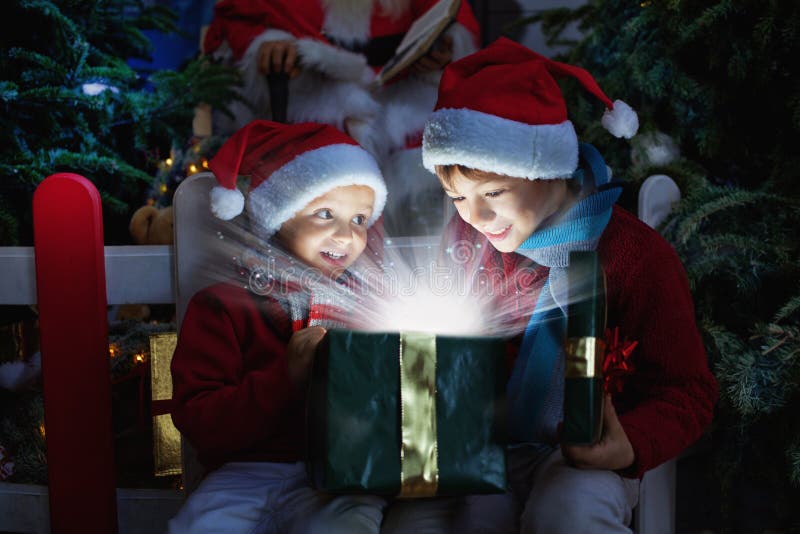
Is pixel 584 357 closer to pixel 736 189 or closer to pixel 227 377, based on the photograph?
pixel 227 377

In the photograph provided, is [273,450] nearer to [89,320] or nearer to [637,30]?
[89,320]

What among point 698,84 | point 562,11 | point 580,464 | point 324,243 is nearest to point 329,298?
point 324,243

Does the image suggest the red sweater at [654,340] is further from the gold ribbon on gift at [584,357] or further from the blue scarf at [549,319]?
the gold ribbon on gift at [584,357]

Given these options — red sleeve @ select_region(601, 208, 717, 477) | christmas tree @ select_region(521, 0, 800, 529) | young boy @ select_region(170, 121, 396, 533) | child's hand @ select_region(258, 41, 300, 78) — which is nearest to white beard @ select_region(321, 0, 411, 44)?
child's hand @ select_region(258, 41, 300, 78)

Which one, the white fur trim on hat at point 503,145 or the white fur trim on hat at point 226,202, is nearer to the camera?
the white fur trim on hat at point 503,145

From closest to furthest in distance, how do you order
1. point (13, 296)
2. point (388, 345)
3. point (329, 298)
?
point (388, 345)
point (329, 298)
point (13, 296)

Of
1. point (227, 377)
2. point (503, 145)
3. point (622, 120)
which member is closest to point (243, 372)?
point (227, 377)

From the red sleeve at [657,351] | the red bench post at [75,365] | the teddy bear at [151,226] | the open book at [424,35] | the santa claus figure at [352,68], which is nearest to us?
the red sleeve at [657,351]

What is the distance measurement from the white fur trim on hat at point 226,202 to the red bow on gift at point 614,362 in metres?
0.52

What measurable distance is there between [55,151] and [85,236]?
45 centimetres

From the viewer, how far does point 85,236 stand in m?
1.18

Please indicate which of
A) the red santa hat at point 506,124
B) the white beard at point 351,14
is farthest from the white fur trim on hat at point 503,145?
the white beard at point 351,14

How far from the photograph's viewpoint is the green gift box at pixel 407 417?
83cm

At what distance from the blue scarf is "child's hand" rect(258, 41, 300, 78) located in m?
0.95
